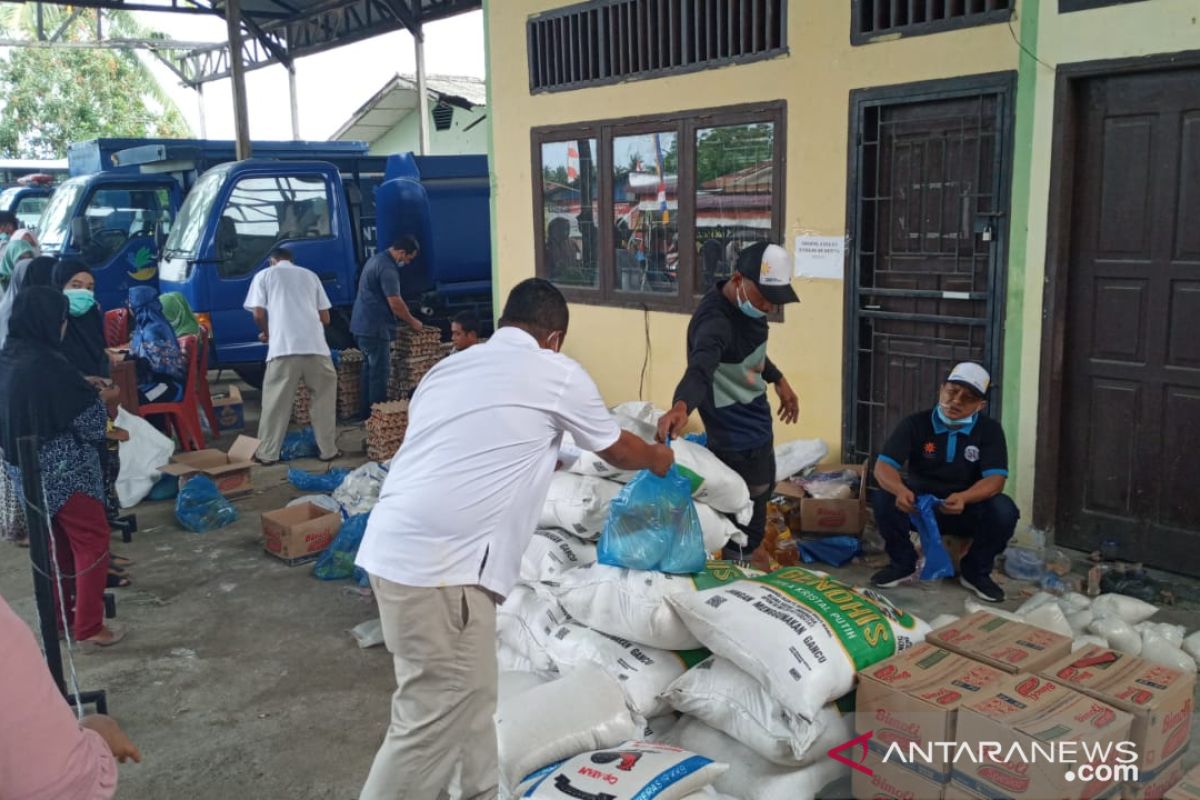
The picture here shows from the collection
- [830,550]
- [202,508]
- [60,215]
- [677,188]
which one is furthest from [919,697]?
[60,215]

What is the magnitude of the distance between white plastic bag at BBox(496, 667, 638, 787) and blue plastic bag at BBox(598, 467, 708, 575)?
0.52 meters

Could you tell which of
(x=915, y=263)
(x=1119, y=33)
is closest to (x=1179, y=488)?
(x=915, y=263)

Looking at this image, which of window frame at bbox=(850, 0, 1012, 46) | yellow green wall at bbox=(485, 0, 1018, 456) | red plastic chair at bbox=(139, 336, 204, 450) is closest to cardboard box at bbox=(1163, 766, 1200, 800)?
yellow green wall at bbox=(485, 0, 1018, 456)

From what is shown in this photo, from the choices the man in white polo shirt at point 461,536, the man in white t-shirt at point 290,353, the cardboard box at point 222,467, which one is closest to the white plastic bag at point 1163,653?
the man in white polo shirt at point 461,536

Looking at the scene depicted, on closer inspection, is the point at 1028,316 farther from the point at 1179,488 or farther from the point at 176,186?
the point at 176,186

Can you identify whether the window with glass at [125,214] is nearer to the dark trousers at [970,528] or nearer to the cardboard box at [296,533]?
the cardboard box at [296,533]

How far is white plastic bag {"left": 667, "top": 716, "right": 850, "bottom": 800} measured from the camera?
2805 millimetres

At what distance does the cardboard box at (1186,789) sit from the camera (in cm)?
231

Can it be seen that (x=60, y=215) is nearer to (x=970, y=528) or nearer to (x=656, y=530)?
(x=656, y=530)

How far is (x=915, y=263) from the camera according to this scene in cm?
540

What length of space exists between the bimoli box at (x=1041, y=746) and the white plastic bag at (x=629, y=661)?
1056mm

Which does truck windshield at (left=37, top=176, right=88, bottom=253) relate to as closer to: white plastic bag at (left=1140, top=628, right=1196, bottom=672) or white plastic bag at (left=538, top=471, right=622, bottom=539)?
white plastic bag at (left=538, top=471, right=622, bottom=539)

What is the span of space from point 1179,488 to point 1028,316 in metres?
1.02

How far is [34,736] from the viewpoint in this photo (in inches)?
58.9
